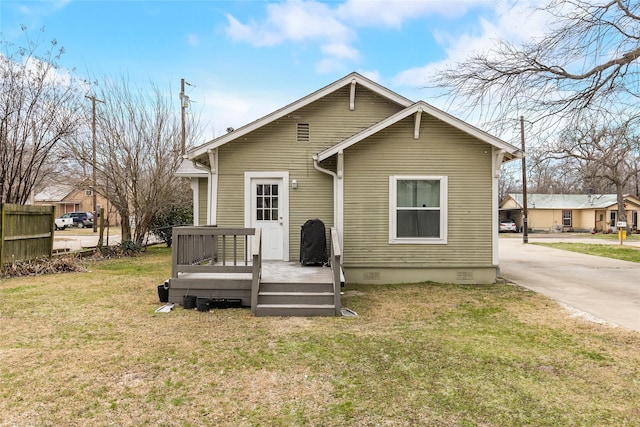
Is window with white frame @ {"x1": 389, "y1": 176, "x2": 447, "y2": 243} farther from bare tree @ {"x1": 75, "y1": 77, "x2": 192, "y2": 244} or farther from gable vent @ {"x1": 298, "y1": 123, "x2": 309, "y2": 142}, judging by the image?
bare tree @ {"x1": 75, "y1": 77, "x2": 192, "y2": 244}

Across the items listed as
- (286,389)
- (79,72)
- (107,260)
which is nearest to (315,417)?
(286,389)

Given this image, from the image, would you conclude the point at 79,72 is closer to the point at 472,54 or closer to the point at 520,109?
the point at 472,54

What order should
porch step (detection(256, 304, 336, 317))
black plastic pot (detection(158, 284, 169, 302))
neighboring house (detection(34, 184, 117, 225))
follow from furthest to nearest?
neighboring house (detection(34, 184, 117, 225)) < black plastic pot (detection(158, 284, 169, 302)) < porch step (detection(256, 304, 336, 317))

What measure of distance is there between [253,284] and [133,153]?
1135cm

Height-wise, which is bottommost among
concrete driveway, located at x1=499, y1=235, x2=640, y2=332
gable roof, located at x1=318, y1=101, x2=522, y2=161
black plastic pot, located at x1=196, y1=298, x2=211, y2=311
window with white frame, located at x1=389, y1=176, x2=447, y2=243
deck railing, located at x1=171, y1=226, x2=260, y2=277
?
concrete driveway, located at x1=499, y1=235, x2=640, y2=332

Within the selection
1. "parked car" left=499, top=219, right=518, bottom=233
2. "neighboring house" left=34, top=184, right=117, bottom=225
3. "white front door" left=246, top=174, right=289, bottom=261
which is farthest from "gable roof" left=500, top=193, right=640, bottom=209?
"neighboring house" left=34, top=184, right=117, bottom=225

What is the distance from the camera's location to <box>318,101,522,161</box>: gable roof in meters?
8.43

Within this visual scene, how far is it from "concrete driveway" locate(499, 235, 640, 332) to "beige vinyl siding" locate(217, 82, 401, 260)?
17.2 ft

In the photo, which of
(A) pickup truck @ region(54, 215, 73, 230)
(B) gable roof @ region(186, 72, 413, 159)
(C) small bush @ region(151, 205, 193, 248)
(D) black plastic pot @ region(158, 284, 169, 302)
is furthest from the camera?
(A) pickup truck @ region(54, 215, 73, 230)

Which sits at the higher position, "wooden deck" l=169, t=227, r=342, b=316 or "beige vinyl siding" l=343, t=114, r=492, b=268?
"beige vinyl siding" l=343, t=114, r=492, b=268

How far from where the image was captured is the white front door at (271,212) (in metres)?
9.33

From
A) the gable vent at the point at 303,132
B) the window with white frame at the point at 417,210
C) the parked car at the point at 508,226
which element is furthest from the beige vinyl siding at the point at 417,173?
the parked car at the point at 508,226

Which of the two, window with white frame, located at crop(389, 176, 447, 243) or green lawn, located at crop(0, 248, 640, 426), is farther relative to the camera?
window with white frame, located at crop(389, 176, 447, 243)

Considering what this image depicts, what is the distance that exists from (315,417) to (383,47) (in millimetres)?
11776
